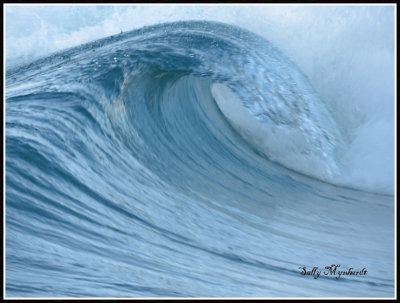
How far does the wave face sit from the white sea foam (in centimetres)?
35

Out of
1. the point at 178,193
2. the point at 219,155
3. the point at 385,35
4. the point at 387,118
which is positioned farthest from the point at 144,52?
the point at 385,35

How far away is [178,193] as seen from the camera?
4129 mm

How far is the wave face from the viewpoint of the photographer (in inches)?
113

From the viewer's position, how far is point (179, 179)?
4402mm

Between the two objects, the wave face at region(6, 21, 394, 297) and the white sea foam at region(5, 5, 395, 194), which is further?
the white sea foam at region(5, 5, 395, 194)

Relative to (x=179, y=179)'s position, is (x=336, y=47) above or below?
above

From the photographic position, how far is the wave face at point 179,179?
2.87 m

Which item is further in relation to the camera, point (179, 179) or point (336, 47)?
point (336, 47)

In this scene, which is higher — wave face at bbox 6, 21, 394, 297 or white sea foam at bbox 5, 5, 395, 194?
white sea foam at bbox 5, 5, 395, 194

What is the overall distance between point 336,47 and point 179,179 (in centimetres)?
358

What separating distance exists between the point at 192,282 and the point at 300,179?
2.53 m

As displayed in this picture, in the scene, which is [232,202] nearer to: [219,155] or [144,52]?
[219,155]

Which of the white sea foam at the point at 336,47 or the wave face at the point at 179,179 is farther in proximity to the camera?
the white sea foam at the point at 336,47

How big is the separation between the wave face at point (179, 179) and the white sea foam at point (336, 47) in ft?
1.14
